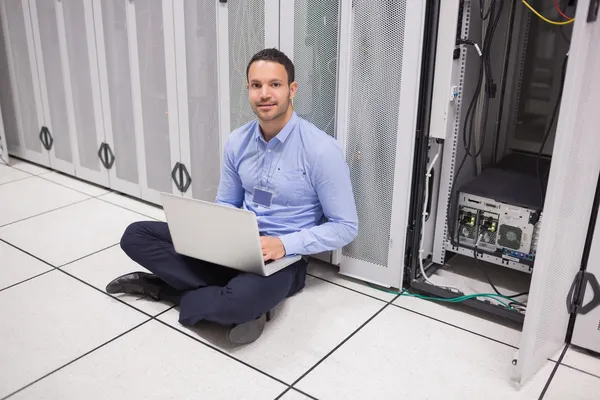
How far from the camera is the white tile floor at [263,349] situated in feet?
5.72

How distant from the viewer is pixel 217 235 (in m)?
1.93

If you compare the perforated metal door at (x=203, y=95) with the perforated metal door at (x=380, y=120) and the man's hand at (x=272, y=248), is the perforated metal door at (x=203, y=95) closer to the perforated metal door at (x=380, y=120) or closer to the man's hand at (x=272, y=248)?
the perforated metal door at (x=380, y=120)

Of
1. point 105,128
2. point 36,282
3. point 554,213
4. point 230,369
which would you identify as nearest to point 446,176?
point 554,213

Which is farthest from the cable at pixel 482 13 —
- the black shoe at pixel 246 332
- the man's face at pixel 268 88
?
Result: the black shoe at pixel 246 332

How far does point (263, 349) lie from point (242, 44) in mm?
1388

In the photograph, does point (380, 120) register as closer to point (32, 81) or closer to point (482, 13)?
point (482, 13)

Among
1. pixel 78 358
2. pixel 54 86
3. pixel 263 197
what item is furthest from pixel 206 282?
pixel 54 86

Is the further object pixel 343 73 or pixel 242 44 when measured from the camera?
pixel 242 44

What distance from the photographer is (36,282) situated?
2.38 metres

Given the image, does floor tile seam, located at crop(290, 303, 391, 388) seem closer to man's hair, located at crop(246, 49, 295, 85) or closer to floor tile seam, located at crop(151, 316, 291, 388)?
floor tile seam, located at crop(151, 316, 291, 388)

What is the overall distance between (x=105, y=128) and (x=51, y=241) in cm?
88

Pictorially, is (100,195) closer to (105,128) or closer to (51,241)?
(105,128)

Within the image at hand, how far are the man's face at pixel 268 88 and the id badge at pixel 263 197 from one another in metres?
0.32

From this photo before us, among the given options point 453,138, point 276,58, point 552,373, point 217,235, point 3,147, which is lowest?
point 552,373
